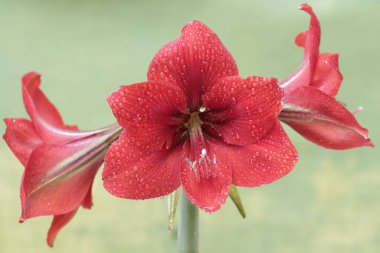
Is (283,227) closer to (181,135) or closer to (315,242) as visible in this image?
(315,242)

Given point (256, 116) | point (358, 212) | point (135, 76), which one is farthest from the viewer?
point (135, 76)

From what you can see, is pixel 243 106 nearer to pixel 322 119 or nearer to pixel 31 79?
pixel 322 119

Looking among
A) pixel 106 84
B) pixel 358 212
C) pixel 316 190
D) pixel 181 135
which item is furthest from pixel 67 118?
pixel 181 135

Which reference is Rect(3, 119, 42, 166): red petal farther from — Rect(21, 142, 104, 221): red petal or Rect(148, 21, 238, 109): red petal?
Rect(148, 21, 238, 109): red petal

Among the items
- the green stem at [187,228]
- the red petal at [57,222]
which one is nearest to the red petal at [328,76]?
the green stem at [187,228]

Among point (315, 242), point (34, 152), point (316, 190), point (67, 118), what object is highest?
point (34, 152)

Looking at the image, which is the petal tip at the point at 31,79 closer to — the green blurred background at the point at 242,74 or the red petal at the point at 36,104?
the red petal at the point at 36,104

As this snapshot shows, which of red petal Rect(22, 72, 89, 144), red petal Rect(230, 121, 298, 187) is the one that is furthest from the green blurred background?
red petal Rect(230, 121, 298, 187)
